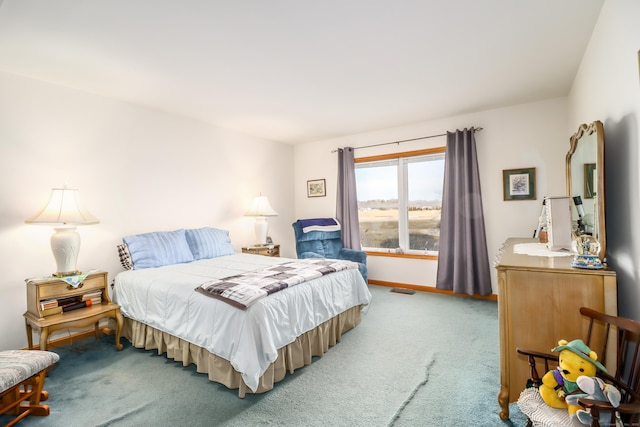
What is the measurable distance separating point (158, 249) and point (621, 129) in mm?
3879

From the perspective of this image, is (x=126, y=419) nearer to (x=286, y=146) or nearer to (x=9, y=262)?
(x=9, y=262)

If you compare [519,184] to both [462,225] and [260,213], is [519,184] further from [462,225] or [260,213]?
[260,213]

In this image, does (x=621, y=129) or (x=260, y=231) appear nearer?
(x=621, y=129)

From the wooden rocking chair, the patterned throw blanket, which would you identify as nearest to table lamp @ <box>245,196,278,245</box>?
the patterned throw blanket

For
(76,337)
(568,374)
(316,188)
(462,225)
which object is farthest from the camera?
(316,188)

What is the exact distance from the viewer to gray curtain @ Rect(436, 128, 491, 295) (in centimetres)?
403

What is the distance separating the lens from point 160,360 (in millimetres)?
2629

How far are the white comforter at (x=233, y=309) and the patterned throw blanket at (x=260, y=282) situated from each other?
46 mm

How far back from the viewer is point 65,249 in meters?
2.68

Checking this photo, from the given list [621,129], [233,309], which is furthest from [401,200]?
[233,309]

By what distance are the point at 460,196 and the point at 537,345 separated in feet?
9.01

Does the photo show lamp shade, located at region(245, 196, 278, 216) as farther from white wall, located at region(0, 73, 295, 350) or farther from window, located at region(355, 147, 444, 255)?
window, located at region(355, 147, 444, 255)

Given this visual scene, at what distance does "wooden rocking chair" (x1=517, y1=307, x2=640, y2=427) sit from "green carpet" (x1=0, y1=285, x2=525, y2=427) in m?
0.54

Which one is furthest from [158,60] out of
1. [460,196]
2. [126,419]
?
[460,196]
